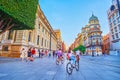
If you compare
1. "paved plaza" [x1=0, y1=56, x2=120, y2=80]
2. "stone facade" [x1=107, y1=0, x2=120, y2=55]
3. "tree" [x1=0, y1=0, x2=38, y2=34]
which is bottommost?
"paved plaza" [x1=0, y1=56, x2=120, y2=80]

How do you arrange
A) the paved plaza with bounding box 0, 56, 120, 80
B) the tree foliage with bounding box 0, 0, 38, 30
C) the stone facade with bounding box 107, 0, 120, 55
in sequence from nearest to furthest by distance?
the paved plaza with bounding box 0, 56, 120, 80 → the tree foliage with bounding box 0, 0, 38, 30 → the stone facade with bounding box 107, 0, 120, 55

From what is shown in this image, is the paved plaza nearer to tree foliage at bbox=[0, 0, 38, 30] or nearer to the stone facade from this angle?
tree foliage at bbox=[0, 0, 38, 30]

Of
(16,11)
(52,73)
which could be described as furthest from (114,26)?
(52,73)

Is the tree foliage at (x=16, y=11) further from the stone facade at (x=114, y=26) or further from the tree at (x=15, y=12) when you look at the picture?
the stone facade at (x=114, y=26)

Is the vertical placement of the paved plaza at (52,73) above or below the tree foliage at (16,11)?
below

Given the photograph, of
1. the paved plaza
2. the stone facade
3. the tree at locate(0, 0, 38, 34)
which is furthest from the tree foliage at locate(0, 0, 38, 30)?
the stone facade

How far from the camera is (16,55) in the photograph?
1753cm

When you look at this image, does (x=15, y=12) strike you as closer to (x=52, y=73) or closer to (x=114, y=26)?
(x=52, y=73)

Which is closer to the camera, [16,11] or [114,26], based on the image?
[16,11]

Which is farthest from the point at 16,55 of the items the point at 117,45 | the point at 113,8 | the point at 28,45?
the point at 113,8

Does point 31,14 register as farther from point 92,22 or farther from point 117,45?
point 92,22

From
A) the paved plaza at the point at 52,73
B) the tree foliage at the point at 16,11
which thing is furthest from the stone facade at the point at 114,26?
the tree foliage at the point at 16,11

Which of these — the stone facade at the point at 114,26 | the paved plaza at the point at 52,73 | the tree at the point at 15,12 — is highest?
the stone facade at the point at 114,26

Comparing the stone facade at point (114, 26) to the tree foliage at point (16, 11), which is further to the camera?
the stone facade at point (114, 26)
